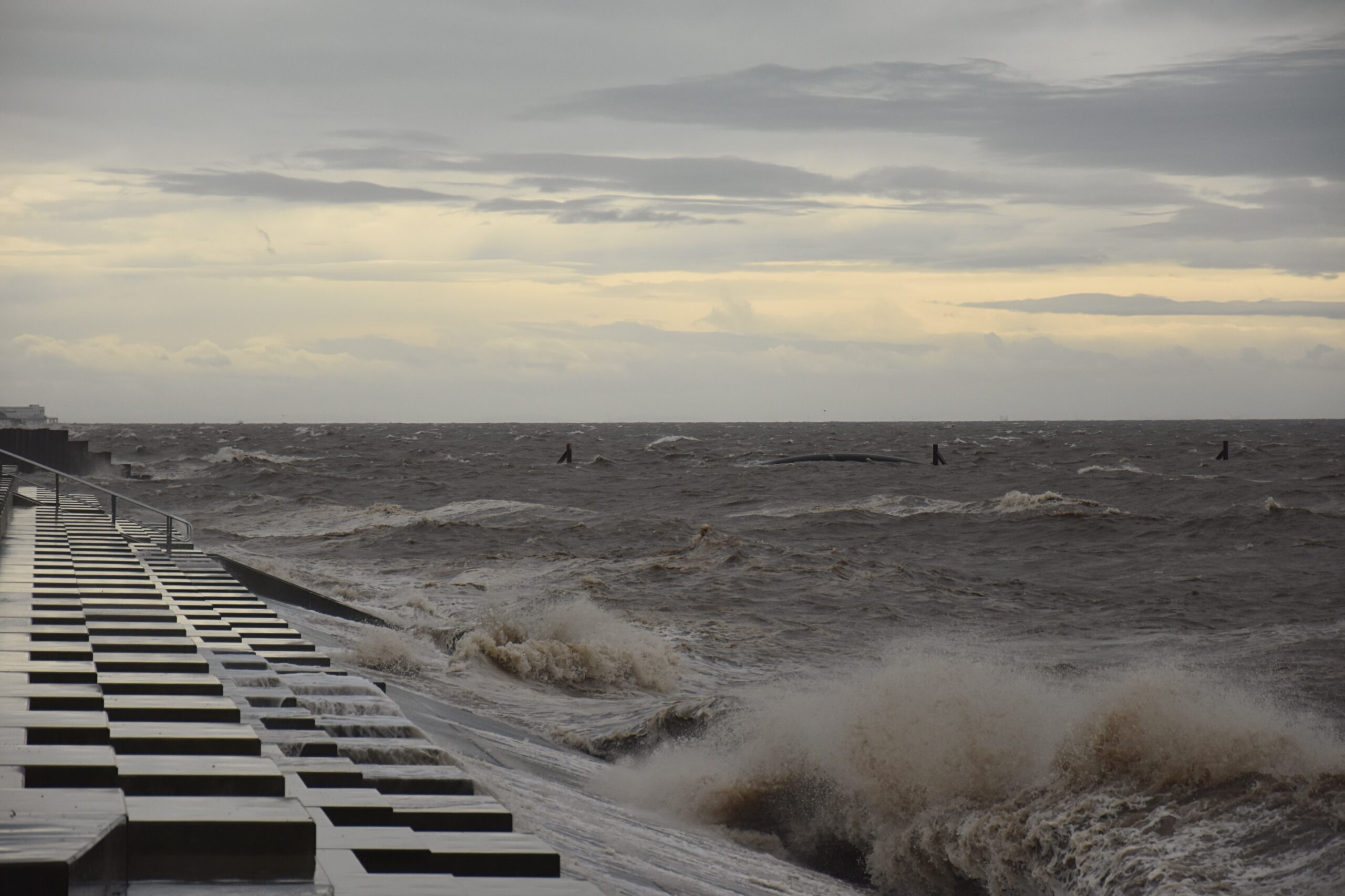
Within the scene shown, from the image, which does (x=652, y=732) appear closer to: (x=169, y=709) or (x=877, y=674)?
(x=877, y=674)

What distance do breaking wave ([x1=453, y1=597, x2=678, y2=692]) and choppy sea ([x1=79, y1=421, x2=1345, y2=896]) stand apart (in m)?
0.04

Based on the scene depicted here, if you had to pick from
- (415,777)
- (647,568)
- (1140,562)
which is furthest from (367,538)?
(415,777)

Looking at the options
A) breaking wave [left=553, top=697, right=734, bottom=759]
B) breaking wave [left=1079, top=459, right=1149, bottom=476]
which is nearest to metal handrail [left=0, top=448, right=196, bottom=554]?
breaking wave [left=553, top=697, right=734, bottom=759]

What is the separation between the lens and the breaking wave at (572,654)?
40.3 ft

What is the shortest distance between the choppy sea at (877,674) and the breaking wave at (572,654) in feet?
0.13

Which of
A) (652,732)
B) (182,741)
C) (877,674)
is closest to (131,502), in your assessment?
(652,732)

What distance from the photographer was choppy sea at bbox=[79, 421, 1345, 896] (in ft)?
22.8

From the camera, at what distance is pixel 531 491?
140 feet

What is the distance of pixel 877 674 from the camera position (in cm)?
1018

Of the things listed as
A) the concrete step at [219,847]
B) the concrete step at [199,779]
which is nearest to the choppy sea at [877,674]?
the concrete step at [199,779]

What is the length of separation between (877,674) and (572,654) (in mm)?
3603

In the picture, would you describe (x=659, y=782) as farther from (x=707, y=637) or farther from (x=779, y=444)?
(x=779, y=444)

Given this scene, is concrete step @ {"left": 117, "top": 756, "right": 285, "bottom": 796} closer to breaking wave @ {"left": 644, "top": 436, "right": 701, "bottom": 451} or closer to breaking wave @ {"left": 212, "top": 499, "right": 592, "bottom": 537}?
breaking wave @ {"left": 212, "top": 499, "right": 592, "bottom": 537}

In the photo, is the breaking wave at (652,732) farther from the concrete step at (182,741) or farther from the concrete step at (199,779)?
the concrete step at (199,779)
